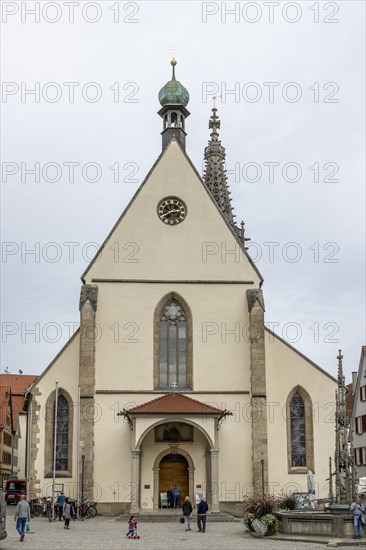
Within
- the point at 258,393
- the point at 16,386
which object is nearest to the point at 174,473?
the point at 258,393

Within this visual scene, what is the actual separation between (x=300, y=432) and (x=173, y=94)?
1644 cm

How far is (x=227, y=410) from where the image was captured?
3147cm

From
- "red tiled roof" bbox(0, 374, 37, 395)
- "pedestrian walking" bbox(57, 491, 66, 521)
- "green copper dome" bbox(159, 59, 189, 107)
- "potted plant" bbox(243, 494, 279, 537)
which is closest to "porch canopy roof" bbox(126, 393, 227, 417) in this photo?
"pedestrian walking" bbox(57, 491, 66, 521)

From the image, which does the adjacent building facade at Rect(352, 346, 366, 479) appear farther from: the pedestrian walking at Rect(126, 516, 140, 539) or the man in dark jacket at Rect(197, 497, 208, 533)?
the pedestrian walking at Rect(126, 516, 140, 539)

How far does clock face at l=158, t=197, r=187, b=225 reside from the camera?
33438mm

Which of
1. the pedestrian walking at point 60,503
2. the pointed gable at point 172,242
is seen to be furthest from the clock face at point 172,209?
the pedestrian walking at point 60,503

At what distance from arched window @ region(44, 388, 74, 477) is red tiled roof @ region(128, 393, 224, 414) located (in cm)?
319

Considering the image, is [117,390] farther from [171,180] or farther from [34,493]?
[171,180]

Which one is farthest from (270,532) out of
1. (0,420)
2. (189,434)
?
(0,420)

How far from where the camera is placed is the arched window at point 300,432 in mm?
31812

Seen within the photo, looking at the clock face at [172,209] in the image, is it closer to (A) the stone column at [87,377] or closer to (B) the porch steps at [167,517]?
(A) the stone column at [87,377]

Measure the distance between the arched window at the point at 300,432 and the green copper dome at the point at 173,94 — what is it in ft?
47.3

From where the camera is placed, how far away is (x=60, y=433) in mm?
31516

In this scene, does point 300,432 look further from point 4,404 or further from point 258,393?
point 4,404
